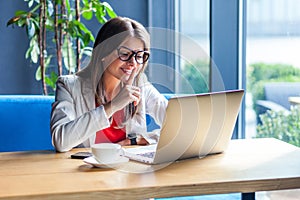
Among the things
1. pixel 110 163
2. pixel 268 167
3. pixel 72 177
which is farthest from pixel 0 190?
pixel 268 167

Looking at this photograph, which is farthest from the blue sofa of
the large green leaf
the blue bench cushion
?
the large green leaf

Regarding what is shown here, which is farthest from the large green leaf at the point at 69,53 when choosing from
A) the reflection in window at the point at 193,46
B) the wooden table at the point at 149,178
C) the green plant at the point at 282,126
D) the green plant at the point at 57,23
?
the wooden table at the point at 149,178

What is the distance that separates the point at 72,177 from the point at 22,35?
3.24m

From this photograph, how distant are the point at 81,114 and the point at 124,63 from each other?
26 centimetres

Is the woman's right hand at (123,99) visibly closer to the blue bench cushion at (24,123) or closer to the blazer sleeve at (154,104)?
the blazer sleeve at (154,104)

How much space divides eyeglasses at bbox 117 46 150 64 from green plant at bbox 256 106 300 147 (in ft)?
3.14

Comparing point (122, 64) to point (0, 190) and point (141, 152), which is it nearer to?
point (141, 152)

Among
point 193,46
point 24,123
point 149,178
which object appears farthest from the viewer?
point 193,46

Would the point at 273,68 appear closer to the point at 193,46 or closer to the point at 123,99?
the point at 193,46

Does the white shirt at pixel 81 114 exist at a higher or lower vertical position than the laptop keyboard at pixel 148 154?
higher

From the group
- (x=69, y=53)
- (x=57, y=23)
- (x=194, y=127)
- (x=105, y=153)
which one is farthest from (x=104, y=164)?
(x=69, y=53)

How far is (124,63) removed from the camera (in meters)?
1.89

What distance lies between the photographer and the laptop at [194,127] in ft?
4.57

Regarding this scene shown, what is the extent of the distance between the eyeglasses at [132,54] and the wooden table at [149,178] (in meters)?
0.49
